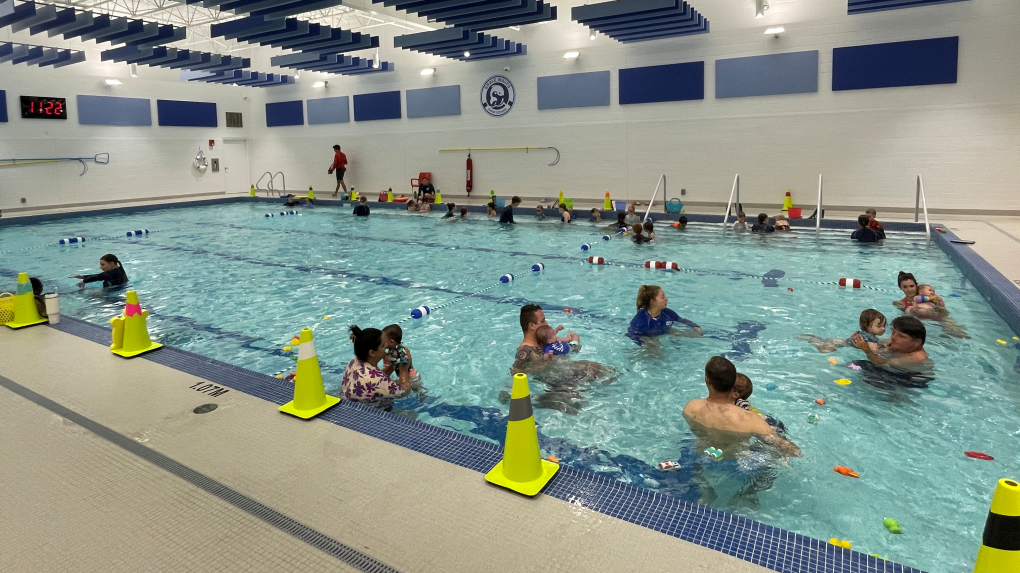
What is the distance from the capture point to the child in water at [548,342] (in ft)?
17.6

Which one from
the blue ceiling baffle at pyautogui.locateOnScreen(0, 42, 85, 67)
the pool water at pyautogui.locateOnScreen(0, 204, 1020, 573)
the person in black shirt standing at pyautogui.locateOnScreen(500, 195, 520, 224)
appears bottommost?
the pool water at pyautogui.locateOnScreen(0, 204, 1020, 573)

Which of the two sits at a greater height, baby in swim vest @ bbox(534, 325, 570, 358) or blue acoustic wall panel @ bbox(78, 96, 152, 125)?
blue acoustic wall panel @ bbox(78, 96, 152, 125)

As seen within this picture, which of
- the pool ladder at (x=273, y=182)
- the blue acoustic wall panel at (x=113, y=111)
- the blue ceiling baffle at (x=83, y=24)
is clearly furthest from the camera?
the pool ladder at (x=273, y=182)

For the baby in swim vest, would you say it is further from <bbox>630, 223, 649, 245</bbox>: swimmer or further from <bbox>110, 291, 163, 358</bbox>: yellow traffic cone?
<bbox>630, 223, 649, 245</bbox>: swimmer

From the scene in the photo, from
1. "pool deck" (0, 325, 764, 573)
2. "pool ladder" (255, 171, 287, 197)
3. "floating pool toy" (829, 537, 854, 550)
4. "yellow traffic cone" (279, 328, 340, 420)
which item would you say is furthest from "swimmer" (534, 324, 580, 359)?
"pool ladder" (255, 171, 287, 197)

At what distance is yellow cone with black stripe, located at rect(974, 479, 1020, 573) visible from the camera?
1806 millimetres

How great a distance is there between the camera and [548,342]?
5.42 meters

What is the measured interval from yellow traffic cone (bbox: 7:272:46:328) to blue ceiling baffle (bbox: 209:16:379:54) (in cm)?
956

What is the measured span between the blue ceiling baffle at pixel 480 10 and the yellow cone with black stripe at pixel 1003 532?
11544mm

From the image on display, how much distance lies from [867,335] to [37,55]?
853 inches

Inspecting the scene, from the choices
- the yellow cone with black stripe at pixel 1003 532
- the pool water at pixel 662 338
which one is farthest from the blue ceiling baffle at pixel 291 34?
the yellow cone with black stripe at pixel 1003 532

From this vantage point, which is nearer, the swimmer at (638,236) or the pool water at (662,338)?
the pool water at (662,338)

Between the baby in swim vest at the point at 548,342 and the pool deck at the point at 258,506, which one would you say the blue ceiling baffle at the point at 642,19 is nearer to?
the baby in swim vest at the point at 548,342

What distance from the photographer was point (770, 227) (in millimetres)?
12750
